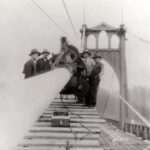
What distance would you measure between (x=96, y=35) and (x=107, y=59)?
4.77 ft

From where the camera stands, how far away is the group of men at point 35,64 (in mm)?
5844

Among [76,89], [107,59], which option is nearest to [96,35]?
[107,59]

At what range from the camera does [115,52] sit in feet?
57.9

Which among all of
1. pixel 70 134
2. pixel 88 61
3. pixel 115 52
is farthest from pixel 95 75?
pixel 115 52

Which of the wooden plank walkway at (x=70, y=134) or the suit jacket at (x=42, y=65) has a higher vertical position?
the suit jacket at (x=42, y=65)

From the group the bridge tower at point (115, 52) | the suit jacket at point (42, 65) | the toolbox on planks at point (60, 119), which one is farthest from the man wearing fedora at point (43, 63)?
the bridge tower at point (115, 52)

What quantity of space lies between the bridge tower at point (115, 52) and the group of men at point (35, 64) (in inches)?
425

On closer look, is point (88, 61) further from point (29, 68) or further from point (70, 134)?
point (70, 134)

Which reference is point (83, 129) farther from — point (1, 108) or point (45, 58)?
point (1, 108)

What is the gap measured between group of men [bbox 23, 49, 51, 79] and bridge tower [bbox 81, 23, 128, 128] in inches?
425

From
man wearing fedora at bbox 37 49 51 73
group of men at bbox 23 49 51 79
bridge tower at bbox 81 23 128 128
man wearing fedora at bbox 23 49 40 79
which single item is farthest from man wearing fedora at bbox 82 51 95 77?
bridge tower at bbox 81 23 128 128

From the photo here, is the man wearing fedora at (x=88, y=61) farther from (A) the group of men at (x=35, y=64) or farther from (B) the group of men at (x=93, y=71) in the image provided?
(A) the group of men at (x=35, y=64)

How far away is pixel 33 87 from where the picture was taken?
4.53 feet

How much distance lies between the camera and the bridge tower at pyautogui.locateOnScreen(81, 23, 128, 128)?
1734 cm
